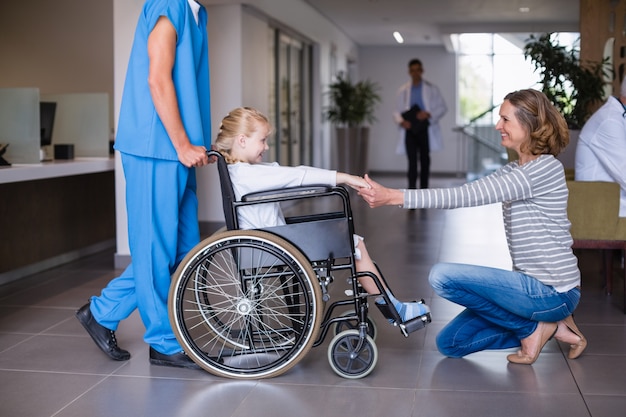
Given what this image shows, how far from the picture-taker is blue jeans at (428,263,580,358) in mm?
2842

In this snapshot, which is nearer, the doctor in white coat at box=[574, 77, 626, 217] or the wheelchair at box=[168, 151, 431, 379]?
the wheelchair at box=[168, 151, 431, 379]

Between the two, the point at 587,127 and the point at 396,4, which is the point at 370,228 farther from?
the point at 396,4

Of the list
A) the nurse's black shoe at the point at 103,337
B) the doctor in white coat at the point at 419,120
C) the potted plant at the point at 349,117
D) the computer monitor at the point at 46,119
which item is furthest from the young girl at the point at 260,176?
the potted plant at the point at 349,117

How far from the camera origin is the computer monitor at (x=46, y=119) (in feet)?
17.7

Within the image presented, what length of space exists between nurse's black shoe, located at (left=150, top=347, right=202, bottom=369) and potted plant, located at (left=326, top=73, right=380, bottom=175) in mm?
9413

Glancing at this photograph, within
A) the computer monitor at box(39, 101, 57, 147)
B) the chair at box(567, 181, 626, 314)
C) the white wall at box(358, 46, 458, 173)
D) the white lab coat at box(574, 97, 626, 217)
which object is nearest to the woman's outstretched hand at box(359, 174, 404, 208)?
the chair at box(567, 181, 626, 314)

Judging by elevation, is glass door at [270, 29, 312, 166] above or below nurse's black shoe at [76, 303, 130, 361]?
above


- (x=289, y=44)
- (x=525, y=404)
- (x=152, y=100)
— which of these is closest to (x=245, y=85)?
(x=289, y=44)

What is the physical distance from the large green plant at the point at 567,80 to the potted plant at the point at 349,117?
5.92 meters

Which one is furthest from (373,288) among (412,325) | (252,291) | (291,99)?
(291,99)

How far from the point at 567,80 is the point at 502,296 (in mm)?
3881

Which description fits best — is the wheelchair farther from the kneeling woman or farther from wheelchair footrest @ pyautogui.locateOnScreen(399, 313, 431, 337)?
the kneeling woman

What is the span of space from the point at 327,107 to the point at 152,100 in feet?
30.9

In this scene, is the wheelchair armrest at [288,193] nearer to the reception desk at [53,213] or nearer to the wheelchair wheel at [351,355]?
the wheelchair wheel at [351,355]
